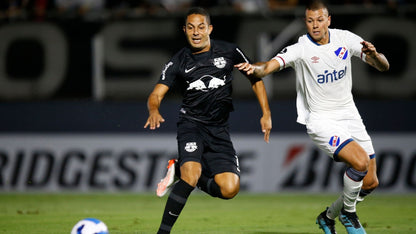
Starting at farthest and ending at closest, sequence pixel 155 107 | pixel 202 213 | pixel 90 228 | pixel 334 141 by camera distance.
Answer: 1. pixel 202 213
2. pixel 334 141
3. pixel 155 107
4. pixel 90 228

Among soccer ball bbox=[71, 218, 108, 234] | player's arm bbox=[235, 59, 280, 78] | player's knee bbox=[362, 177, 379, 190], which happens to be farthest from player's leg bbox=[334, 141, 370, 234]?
soccer ball bbox=[71, 218, 108, 234]

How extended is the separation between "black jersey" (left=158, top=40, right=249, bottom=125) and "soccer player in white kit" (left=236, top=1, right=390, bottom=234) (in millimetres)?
429

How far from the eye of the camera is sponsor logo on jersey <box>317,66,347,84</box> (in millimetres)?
8183

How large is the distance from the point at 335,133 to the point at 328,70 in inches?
28.1

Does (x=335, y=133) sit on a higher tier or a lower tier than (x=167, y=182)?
higher

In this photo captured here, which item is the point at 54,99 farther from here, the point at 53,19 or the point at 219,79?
the point at 219,79

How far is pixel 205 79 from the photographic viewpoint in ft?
26.7

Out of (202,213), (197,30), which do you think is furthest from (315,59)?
(202,213)

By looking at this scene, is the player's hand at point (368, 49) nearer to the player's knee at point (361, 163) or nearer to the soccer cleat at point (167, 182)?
the player's knee at point (361, 163)

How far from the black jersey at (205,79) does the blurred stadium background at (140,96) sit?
689cm

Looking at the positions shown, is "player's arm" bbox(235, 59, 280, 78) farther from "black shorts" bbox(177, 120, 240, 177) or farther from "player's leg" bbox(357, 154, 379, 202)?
"player's leg" bbox(357, 154, 379, 202)

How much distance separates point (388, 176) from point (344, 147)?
7361 millimetres

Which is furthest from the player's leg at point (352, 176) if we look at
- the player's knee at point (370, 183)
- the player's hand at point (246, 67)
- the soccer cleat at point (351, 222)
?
the player's hand at point (246, 67)

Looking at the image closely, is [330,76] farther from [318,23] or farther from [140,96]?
[140,96]
